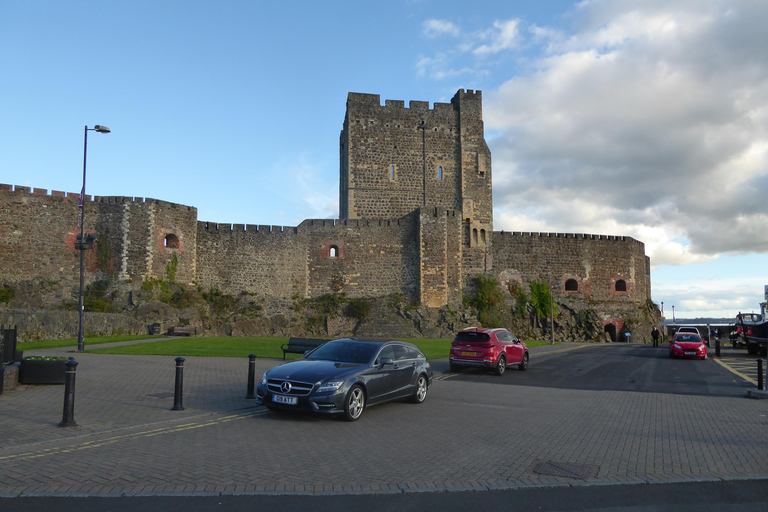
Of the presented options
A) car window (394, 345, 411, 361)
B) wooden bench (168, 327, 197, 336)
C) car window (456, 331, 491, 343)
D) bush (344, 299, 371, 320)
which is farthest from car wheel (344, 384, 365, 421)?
bush (344, 299, 371, 320)

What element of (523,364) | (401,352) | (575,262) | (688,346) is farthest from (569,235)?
(401,352)

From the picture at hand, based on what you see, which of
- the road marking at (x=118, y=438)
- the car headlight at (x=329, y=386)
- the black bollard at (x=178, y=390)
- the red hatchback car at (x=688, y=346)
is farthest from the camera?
the red hatchback car at (x=688, y=346)

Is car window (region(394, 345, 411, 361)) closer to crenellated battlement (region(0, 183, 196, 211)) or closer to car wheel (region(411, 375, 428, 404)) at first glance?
car wheel (region(411, 375, 428, 404))

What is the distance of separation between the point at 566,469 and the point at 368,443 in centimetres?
277

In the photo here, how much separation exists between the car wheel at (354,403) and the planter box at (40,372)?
7.12 meters

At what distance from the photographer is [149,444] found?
7.65 meters

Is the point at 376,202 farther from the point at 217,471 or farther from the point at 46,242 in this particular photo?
the point at 217,471

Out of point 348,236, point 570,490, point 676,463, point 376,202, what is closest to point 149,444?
point 570,490

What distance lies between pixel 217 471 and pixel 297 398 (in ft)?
10.0

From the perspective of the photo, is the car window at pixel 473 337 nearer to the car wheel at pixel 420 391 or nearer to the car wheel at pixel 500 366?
the car wheel at pixel 500 366

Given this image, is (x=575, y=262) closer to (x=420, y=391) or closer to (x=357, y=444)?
(x=420, y=391)

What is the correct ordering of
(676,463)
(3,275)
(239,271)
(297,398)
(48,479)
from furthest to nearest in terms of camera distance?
1. (239,271)
2. (3,275)
3. (297,398)
4. (676,463)
5. (48,479)

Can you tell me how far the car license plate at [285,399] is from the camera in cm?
945

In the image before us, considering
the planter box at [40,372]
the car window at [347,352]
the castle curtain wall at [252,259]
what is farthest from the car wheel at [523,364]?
the castle curtain wall at [252,259]
